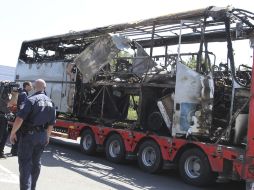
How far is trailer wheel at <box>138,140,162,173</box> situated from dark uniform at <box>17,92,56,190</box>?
4238 millimetres

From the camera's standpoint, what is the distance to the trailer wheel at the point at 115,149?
39.6 ft

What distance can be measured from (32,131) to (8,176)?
93.1 inches

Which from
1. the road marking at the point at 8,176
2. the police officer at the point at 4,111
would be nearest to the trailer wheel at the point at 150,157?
the road marking at the point at 8,176

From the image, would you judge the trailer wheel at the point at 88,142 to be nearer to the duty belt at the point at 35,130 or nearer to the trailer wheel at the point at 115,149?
the trailer wheel at the point at 115,149

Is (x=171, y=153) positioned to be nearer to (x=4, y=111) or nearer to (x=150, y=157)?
(x=150, y=157)

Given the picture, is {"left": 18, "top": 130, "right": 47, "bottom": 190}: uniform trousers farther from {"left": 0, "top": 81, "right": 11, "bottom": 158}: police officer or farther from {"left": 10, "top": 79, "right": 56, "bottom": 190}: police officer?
{"left": 0, "top": 81, "right": 11, "bottom": 158}: police officer

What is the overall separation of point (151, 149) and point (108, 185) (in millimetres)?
2327

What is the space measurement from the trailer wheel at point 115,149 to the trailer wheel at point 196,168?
2339 millimetres

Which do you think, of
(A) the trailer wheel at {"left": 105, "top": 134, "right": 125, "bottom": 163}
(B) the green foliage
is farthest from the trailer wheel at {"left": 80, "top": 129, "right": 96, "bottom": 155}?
(B) the green foliage

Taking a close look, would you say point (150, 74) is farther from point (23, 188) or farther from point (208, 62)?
point (23, 188)

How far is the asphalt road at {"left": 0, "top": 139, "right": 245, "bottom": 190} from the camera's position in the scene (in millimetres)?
8641

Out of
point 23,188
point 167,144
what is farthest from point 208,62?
point 23,188

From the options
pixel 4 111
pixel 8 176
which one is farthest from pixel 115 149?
pixel 8 176

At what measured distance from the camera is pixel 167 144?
10461mm
